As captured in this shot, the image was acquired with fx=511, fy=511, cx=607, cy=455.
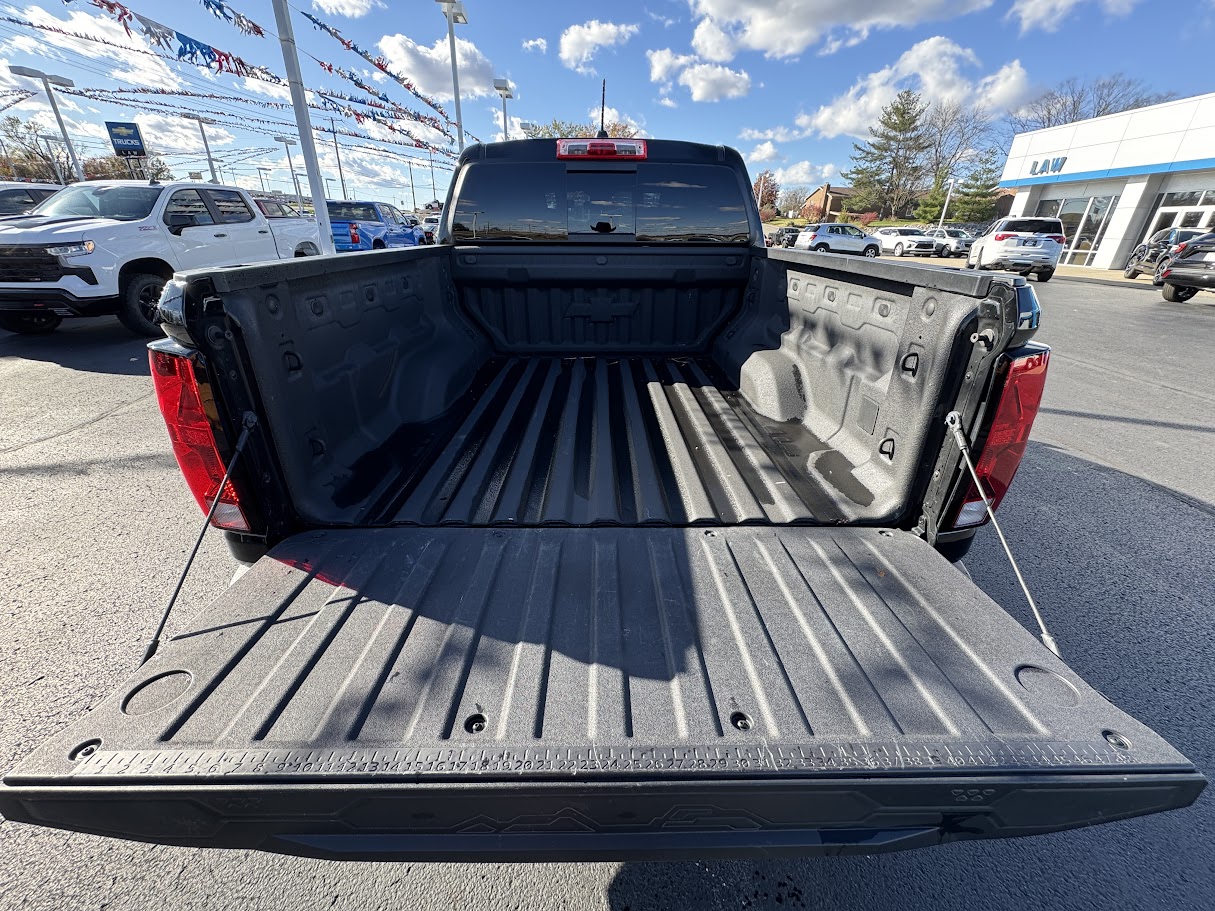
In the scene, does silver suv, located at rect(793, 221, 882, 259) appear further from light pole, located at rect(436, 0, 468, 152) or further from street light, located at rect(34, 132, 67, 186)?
street light, located at rect(34, 132, 67, 186)

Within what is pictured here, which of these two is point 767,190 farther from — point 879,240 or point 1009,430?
point 1009,430

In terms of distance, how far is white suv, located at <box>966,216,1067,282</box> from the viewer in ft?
56.9

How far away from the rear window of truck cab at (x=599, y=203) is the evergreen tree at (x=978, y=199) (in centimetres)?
5248

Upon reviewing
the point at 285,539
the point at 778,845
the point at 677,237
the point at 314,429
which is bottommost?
the point at 778,845

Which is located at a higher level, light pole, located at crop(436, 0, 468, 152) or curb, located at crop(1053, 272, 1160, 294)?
light pole, located at crop(436, 0, 468, 152)

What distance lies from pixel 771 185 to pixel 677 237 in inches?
3040

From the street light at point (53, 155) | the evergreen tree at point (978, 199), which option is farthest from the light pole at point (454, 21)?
the evergreen tree at point (978, 199)

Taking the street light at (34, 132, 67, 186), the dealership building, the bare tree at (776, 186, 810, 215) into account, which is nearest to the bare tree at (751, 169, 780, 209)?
the bare tree at (776, 186, 810, 215)

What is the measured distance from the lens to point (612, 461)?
2.52 m

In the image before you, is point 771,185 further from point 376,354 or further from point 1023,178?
point 376,354

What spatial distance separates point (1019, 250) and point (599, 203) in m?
20.2

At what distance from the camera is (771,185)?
227 feet

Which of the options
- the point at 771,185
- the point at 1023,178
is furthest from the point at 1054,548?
the point at 771,185

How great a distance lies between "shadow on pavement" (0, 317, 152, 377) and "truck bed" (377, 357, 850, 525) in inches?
244
